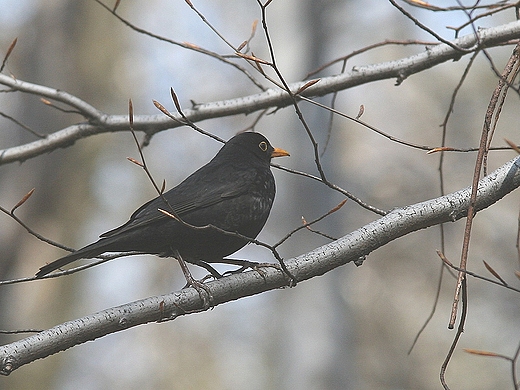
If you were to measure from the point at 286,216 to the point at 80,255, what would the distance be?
5878mm

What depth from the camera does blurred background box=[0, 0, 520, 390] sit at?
27.2ft

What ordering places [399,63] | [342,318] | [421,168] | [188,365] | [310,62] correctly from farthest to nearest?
[188,365]
[421,168]
[310,62]
[342,318]
[399,63]

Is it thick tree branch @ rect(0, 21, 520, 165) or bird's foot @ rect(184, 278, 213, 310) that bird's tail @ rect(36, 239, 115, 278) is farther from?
thick tree branch @ rect(0, 21, 520, 165)

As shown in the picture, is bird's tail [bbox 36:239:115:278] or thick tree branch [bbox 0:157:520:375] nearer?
thick tree branch [bbox 0:157:520:375]

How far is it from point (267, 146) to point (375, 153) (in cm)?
706

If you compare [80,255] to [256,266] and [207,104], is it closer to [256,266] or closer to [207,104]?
[256,266]

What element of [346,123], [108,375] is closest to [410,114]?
[346,123]

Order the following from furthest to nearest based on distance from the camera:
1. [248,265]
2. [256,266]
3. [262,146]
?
[262,146] → [248,265] → [256,266]

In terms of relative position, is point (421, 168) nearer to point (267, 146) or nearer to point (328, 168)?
point (328, 168)

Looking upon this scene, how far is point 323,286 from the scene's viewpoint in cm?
809

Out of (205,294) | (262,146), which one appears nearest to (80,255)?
(205,294)

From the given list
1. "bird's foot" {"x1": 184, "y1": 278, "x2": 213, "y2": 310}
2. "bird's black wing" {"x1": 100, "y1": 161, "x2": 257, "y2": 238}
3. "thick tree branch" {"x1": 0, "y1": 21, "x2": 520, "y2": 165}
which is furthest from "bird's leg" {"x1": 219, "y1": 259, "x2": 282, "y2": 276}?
"thick tree branch" {"x1": 0, "y1": 21, "x2": 520, "y2": 165}

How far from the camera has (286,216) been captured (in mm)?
8883

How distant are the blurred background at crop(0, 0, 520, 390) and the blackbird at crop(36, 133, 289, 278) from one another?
3.61 m
